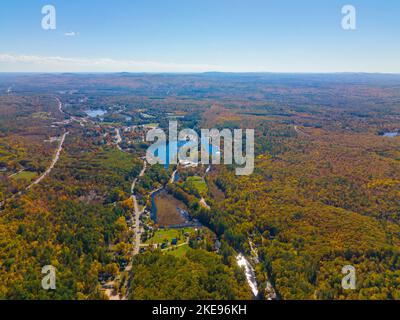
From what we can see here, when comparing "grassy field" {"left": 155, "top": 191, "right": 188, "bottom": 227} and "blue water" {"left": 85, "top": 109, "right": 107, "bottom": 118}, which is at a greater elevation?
"blue water" {"left": 85, "top": 109, "right": 107, "bottom": 118}

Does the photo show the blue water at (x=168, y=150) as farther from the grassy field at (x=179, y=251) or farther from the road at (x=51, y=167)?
the grassy field at (x=179, y=251)

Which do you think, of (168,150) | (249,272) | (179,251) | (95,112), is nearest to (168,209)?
(179,251)

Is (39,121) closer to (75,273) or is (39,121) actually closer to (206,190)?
(206,190)

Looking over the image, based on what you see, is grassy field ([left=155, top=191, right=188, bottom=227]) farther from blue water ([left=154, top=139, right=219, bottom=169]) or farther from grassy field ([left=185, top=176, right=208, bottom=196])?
blue water ([left=154, top=139, right=219, bottom=169])

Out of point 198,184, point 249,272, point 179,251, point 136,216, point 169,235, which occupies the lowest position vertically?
point 249,272

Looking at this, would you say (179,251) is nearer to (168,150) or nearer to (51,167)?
(51,167)

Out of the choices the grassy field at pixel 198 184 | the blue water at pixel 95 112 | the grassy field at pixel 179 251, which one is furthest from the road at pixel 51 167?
the blue water at pixel 95 112

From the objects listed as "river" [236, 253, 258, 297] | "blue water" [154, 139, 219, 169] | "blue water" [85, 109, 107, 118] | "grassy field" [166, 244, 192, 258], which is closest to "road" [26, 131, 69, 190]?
"blue water" [154, 139, 219, 169]

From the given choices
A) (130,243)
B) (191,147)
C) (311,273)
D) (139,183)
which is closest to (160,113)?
(191,147)

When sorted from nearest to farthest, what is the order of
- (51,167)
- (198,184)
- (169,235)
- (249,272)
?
(249,272), (169,235), (198,184), (51,167)

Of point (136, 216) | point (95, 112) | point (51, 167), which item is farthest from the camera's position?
point (95, 112)

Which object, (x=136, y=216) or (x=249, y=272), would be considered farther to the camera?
(x=136, y=216)
